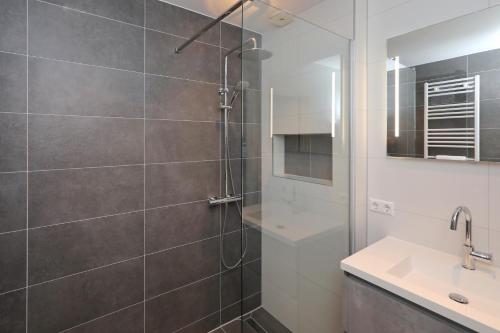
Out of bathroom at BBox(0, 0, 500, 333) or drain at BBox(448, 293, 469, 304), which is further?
bathroom at BBox(0, 0, 500, 333)

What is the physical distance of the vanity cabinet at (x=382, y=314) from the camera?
98cm

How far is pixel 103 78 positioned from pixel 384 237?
2.06 meters

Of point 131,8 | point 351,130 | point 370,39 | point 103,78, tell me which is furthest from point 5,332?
point 370,39

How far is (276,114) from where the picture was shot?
1517mm

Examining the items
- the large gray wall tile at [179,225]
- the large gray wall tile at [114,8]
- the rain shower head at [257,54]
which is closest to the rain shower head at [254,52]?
the rain shower head at [257,54]

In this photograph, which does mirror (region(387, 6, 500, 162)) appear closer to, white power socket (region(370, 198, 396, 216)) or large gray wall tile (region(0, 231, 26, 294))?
white power socket (region(370, 198, 396, 216))

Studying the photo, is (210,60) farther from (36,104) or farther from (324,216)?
(324,216)

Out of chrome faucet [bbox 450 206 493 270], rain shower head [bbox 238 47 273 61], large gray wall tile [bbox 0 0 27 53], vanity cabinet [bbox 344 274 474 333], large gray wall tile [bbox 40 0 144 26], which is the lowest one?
vanity cabinet [bbox 344 274 474 333]

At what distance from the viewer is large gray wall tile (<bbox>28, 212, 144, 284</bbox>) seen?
4.92 ft

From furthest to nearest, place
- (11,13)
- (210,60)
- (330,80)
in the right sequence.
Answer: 1. (210,60)
2. (330,80)
3. (11,13)

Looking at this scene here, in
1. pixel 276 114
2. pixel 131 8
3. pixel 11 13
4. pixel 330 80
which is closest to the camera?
pixel 11 13

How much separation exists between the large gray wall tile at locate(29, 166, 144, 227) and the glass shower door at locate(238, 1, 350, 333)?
2.68ft

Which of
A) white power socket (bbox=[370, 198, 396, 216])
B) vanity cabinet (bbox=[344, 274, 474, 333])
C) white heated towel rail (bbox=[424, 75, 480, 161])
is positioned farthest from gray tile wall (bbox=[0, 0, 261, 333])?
white heated towel rail (bbox=[424, 75, 480, 161])

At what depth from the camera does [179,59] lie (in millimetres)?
1947
